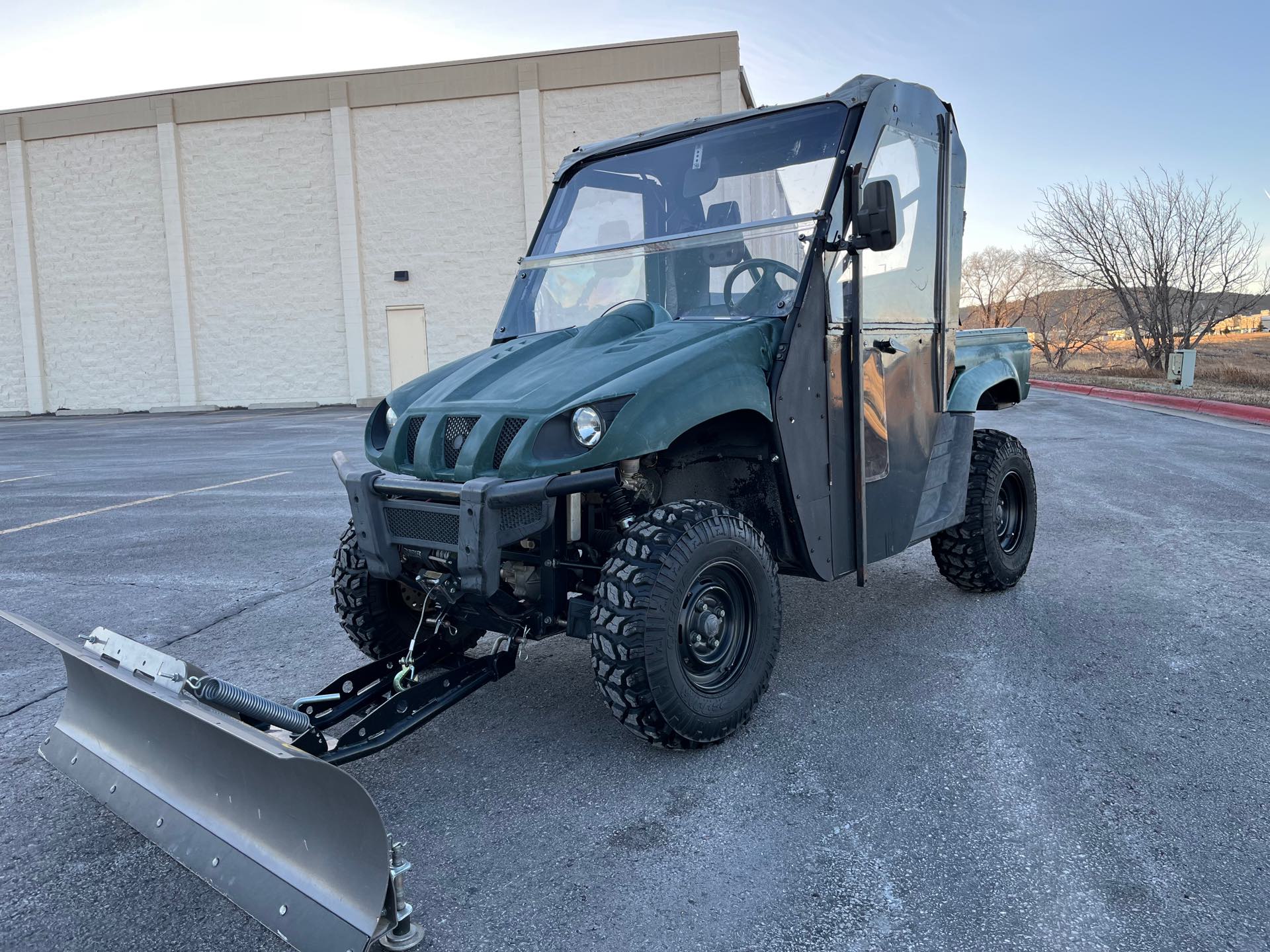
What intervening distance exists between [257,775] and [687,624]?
57.4 inches

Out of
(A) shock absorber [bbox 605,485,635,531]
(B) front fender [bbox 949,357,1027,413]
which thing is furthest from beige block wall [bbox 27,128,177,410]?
(A) shock absorber [bbox 605,485,635,531]

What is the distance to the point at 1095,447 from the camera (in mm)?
11625

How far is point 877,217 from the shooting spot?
3.55 meters

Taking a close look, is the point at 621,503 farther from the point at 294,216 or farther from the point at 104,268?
the point at 104,268

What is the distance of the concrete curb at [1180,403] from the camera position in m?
14.5

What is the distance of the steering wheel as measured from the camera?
12.5 ft

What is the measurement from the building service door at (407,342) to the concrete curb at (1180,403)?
53.1 ft

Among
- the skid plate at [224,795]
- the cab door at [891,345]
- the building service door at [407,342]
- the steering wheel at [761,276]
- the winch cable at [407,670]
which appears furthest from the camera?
the building service door at [407,342]

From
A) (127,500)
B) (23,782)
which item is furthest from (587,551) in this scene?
(127,500)

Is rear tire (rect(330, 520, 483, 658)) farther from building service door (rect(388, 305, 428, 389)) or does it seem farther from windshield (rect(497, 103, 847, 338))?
building service door (rect(388, 305, 428, 389))

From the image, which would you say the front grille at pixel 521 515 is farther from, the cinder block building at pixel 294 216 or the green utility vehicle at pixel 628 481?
the cinder block building at pixel 294 216

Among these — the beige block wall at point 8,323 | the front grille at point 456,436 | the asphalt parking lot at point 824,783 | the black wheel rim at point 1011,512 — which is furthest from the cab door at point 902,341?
the beige block wall at point 8,323

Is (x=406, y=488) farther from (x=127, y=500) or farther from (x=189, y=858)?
(x=127, y=500)

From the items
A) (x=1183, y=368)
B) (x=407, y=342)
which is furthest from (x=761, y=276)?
(x=407, y=342)
